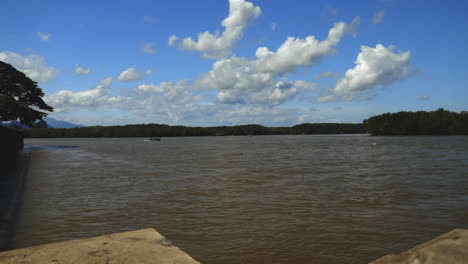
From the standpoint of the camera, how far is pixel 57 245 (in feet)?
9.63

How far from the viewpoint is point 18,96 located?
3844 cm

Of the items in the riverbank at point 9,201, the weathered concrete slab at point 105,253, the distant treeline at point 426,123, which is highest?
the distant treeline at point 426,123

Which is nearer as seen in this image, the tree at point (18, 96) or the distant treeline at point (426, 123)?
the tree at point (18, 96)

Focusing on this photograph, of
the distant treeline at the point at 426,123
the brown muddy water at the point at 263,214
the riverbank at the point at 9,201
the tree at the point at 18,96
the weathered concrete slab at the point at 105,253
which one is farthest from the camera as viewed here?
the distant treeline at the point at 426,123

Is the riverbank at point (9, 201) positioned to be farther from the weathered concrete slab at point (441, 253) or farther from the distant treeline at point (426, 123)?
the distant treeline at point (426, 123)

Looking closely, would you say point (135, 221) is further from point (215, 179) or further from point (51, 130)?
point (51, 130)

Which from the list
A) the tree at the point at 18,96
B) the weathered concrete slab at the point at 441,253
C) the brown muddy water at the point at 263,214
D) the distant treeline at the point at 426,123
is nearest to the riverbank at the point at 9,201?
the brown muddy water at the point at 263,214

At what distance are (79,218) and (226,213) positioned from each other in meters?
3.64

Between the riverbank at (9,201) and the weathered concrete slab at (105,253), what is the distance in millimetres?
3603

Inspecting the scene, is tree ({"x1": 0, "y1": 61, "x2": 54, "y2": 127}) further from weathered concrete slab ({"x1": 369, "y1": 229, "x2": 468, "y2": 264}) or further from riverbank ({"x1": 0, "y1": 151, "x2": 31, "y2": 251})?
weathered concrete slab ({"x1": 369, "y1": 229, "x2": 468, "y2": 264})

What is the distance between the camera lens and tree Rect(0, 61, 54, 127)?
32.0 meters

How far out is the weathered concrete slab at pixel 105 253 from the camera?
105 inches

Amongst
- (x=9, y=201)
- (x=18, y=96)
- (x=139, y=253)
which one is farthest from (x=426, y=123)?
(x=139, y=253)

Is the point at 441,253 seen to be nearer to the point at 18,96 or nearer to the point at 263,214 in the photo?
the point at 263,214
